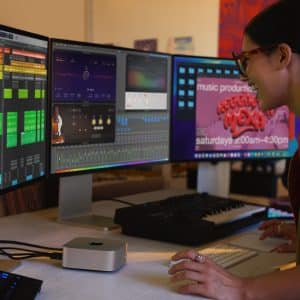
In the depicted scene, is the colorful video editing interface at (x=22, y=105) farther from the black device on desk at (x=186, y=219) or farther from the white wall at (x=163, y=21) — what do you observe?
the white wall at (x=163, y=21)

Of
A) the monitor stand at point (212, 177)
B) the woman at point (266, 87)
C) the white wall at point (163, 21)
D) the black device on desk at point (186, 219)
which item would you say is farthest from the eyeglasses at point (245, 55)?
the white wall at point (163, 21)

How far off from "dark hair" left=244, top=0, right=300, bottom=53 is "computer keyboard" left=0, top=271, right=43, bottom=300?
651 millimetres

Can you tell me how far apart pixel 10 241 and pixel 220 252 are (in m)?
0.51

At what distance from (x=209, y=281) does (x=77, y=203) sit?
72 cm

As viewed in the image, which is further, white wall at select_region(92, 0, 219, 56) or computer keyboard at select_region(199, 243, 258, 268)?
white wall at select_region(92, 0, 219, 56)

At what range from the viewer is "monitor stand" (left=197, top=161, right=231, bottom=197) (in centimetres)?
208

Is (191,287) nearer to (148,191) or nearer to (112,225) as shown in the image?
(112,225)

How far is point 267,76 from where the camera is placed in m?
1.18

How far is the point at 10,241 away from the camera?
1399mm

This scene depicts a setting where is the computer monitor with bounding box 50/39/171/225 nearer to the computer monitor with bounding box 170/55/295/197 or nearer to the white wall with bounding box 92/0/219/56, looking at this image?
the computer monitor with bounding box 170/55/295/197

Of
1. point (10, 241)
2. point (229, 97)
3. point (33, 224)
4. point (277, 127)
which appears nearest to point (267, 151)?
point (277, 127)

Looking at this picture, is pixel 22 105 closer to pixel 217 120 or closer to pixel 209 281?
pixel 209 281

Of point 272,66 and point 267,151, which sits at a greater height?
point 272,66

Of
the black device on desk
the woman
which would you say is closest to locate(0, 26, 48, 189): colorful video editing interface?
the black device on desk
